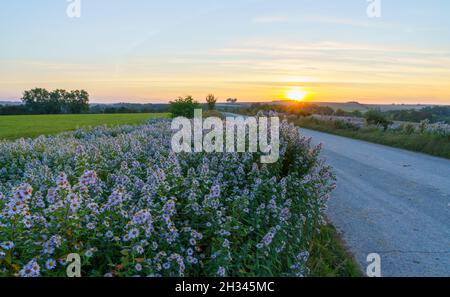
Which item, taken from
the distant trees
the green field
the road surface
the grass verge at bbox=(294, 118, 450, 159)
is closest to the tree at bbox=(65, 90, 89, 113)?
the distant trees

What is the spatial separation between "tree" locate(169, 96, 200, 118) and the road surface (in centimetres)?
1783

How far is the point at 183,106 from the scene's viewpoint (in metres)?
30.4

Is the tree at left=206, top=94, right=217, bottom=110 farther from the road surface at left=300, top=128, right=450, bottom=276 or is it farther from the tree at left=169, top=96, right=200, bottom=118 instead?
the road surface at left=300, top=128, right=450, bottom=276

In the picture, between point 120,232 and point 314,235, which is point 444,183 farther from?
point 120,232

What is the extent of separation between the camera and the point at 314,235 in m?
5.91

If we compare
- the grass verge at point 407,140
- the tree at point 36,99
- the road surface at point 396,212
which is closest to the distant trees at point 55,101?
the tree at point 36,99

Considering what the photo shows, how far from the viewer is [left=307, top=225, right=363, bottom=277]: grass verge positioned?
195 inches

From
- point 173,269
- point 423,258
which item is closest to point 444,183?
point 423,258

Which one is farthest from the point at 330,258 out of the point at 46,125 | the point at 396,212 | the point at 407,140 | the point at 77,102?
the point at 77,102

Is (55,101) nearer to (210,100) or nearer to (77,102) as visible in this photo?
(77,102)

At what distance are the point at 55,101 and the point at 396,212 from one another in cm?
7054

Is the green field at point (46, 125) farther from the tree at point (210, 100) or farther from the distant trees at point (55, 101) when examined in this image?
the distant trees at point (55, 101)

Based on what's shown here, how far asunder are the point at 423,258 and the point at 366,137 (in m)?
15.8

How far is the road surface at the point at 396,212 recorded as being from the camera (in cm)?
561
